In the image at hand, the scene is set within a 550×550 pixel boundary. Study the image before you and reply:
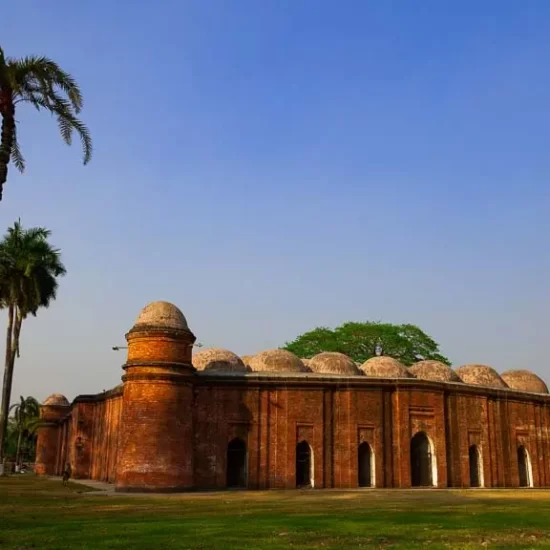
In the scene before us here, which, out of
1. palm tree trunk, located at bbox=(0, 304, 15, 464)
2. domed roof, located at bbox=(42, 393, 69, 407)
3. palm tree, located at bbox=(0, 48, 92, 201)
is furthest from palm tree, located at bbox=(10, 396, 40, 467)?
palm tree, located at bbox=(0, 48, 92, 201)

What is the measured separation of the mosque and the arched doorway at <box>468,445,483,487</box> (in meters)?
0.05

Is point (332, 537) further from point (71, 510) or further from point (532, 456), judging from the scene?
point (532, 456)

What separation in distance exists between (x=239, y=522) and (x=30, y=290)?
2680 cm

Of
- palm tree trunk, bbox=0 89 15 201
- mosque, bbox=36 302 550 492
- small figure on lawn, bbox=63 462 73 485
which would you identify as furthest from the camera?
small figure on lawn, bbox=63 462 73 485

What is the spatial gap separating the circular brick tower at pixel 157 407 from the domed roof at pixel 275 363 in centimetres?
585

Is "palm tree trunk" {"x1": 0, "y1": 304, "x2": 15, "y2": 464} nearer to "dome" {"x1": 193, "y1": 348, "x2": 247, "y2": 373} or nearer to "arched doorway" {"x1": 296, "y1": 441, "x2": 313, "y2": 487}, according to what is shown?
"dome" {"x1": 193, "y1": 348, "x2": 247, "y2": 373}

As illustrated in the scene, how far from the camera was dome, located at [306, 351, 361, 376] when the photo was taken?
31609 millimetres

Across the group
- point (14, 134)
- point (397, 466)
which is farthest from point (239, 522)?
point (397, 466)

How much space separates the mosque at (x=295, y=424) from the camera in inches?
971

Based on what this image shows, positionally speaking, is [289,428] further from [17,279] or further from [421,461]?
[17,279]

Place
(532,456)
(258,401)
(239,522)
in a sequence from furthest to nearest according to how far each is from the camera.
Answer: (532,456) < (258,401) < (239,522)

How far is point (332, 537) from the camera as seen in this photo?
1162 cm

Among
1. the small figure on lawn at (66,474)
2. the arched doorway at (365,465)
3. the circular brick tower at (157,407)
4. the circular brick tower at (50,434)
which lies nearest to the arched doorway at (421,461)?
the arched doorway at (365,465)

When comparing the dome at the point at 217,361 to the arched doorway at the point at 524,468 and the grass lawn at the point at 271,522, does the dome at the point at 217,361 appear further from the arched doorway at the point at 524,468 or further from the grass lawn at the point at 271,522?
the arched doorway at the point at 524,468
